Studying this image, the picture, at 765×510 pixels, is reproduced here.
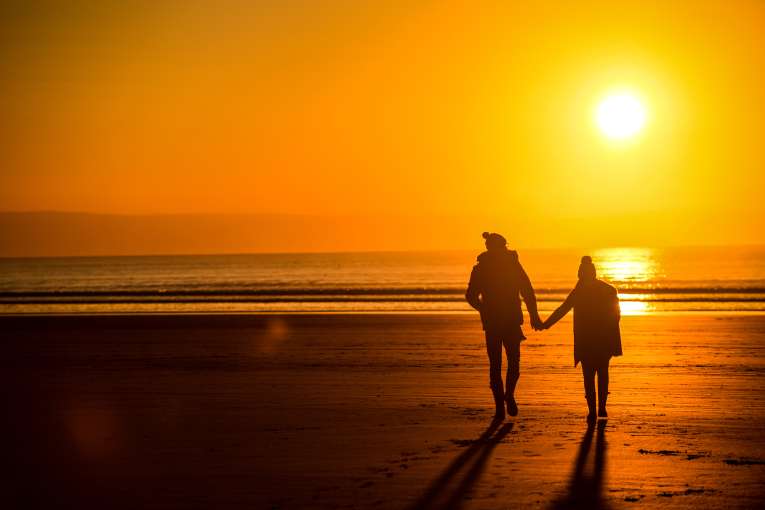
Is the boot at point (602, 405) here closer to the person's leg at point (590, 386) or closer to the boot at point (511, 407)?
the person's leg at point (590, 386)

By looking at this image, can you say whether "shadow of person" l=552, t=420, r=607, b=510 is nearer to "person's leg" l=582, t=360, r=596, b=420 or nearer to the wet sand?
the wet sand

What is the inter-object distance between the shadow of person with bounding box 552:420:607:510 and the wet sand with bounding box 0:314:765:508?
0.08 feet

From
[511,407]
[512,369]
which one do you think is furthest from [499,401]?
[512,369]

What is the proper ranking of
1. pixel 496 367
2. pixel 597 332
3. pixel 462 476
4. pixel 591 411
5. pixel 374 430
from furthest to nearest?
pixel 496 367 < pixel 597 332 < pixel 591 411 < pixel 374 430 < pixel 462 476

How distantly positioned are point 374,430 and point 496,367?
5.09ft

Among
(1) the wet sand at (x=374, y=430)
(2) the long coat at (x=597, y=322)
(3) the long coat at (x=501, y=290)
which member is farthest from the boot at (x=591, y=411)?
(3) the long coat at (x=501, y=290)

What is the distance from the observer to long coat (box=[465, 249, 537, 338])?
9883 millimetres

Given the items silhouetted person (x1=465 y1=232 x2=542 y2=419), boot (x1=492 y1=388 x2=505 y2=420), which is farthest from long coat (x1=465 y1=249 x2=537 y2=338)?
boot (x1=492 y1=388 x2=505 y2=420)

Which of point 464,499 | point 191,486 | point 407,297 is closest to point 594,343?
point 464,499

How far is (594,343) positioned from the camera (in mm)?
9734

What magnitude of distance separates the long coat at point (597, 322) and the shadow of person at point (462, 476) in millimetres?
1339

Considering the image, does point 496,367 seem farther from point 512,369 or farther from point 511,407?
point 511,407

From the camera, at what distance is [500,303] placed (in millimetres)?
9875

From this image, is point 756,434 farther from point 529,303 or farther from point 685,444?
point 529,303
